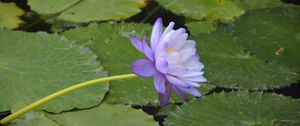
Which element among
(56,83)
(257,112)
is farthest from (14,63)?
(257,112)

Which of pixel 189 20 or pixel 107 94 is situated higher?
pixel 189 20

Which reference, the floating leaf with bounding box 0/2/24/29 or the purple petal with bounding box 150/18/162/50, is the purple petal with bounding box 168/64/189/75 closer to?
the purple petal with bounding box 150/18/162/50

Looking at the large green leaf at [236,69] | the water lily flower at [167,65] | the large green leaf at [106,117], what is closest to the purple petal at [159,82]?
the water lily flower at [167,65]

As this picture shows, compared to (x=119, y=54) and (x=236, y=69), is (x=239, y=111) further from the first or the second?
(x=119, y=54)

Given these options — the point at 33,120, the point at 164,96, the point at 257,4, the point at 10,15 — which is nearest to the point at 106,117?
the point at 33,120

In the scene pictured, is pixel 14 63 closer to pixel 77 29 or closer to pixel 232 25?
pixel 77 29

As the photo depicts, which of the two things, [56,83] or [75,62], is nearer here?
[56,83]

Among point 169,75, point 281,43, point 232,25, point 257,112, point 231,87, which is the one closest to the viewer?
point 169,75
